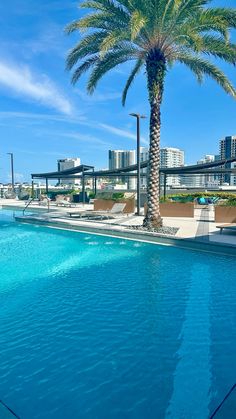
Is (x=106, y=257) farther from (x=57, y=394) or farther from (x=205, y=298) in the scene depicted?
(x=57, y=394)

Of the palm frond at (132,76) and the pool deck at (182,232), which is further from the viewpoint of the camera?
the palm frond at (132,76)

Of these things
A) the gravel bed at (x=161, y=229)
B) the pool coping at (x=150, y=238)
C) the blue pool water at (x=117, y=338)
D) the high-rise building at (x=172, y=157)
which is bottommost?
the blue pool water at (x=117, y=338)

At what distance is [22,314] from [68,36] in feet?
35.1

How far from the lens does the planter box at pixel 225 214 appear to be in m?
13.4

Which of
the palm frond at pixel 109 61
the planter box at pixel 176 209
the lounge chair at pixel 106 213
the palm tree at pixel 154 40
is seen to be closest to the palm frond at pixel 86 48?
the palm tree at pixel 154 40

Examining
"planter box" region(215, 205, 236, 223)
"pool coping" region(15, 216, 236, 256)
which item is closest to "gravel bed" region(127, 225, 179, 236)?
"pool coping" region(15, 216, 236, 256)

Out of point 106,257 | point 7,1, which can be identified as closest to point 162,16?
point 7,1

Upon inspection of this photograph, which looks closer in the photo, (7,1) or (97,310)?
(97,310)

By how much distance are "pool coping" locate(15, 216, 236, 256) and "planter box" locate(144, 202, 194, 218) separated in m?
4.60

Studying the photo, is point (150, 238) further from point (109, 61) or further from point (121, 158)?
point (121, 158)

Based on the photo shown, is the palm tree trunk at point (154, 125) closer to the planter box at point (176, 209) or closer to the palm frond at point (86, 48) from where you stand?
the palm frond at point (86, 48)

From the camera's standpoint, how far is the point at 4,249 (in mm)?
10352

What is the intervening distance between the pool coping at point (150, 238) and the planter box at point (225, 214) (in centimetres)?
425

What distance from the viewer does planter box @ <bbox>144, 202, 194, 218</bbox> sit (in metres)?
15.8
